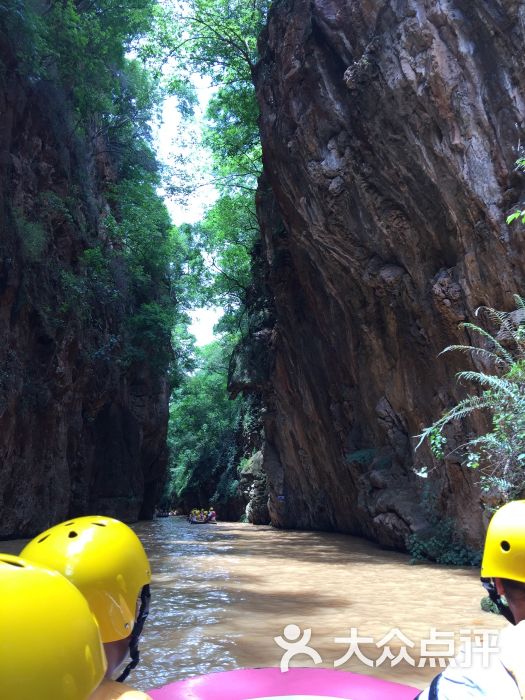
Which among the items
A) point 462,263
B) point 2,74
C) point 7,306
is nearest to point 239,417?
point 7,306

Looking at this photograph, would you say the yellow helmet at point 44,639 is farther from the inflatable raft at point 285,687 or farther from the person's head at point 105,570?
the inflatable raft at point 285,687

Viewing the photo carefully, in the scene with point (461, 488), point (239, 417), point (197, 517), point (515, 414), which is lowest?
point (197, 517)

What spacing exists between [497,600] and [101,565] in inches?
52.7

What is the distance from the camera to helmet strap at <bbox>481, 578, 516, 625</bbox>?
1945 millimetres

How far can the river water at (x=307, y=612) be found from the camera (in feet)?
12.4

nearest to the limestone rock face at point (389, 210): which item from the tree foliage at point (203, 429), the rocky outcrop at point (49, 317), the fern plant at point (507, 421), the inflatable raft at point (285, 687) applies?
the fern plant at point (507, 421)

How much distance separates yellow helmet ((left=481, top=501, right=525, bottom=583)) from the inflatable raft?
0.99 metres

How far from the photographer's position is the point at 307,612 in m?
5.48

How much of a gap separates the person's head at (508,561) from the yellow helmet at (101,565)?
1161mm

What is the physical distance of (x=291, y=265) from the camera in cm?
1642

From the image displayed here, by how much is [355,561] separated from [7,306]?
9.22 m

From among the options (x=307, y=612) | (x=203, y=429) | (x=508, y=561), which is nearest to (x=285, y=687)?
(x=508, y=561)

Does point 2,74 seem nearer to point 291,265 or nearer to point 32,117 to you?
point 32,117

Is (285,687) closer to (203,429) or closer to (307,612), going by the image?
(307,612)
